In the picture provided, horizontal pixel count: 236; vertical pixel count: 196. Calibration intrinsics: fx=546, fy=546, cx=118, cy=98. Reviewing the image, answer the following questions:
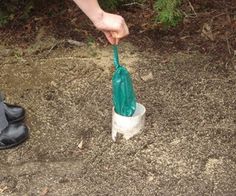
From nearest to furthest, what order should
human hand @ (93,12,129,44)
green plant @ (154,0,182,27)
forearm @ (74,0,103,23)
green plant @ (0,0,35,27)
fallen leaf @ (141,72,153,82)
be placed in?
forearm @ (74,0,103,23) → human hand @ (93,12,129,44) → fallen leaf @ (141,72,153,82) → green plant @ (154,0,182,27) → green plant @ (0,0,35,27)

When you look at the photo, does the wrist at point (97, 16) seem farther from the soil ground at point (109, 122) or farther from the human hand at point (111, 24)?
the soil ground at point (109, 122)

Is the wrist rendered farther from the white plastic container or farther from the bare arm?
the white plastic container

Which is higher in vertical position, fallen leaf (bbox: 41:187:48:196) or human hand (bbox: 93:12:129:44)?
human hand (bbox: 93:12:129:44)

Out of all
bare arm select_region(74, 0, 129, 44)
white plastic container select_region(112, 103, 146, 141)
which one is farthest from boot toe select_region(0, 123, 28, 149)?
bare arm select_region(74, 0, 129, 44)

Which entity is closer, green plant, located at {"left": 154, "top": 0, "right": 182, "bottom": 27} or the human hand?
the human hand

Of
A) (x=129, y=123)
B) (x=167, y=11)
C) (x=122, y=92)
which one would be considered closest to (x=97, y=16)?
(x=122, y=92)

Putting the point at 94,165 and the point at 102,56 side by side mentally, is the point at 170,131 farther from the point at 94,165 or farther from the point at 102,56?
the point at 102,56

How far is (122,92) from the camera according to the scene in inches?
117

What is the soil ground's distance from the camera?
9.29 feet

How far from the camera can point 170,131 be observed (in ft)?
10.3

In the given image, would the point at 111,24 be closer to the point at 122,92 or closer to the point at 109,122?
the point at 122,92

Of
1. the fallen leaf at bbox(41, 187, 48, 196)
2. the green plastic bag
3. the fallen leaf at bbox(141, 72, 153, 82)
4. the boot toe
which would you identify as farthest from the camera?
the fallen leaf at bbox(141, 72, 153, 82)

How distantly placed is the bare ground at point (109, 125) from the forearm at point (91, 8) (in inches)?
33.6

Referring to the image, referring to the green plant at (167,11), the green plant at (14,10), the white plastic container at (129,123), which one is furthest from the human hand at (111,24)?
the green plant at (14,10)
